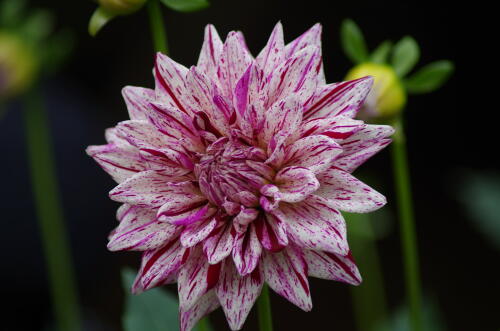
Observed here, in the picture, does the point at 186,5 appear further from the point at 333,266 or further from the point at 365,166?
the point at 365,166

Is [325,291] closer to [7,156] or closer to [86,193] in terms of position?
[86,193]

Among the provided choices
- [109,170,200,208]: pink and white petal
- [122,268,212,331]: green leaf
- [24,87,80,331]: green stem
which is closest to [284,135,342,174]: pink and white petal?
[109,170,200,208]: pink and white petal

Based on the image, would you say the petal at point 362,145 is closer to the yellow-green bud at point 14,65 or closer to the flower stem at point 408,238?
the flower stem at point 408,238

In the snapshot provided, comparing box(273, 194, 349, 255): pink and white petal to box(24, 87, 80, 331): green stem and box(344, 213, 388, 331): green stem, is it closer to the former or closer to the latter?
box(344, 213, 388, 331): green stem

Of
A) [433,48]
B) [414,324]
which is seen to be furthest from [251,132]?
[433,48]

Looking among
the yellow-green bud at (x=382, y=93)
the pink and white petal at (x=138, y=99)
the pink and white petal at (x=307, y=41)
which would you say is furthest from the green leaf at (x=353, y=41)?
the pink and white petal at (x=138, y=99)

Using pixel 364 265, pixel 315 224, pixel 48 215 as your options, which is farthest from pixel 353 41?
pixel 48 215
